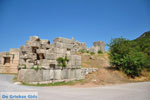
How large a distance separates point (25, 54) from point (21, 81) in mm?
3881

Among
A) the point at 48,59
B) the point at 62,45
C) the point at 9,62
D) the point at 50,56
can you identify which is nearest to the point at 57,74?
the point at 48,59

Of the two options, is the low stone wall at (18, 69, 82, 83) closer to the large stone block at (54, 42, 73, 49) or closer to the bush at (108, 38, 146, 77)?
the large stone block at (54, 42, 73, 49)

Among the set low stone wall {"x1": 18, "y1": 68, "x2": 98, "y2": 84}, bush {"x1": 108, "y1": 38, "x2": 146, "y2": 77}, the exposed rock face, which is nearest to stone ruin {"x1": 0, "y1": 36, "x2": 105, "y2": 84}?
low stone wall {"x1": 18, "y1": 68, "x2": 98, "y2": 84}

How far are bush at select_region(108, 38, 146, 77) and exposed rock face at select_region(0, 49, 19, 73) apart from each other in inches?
546

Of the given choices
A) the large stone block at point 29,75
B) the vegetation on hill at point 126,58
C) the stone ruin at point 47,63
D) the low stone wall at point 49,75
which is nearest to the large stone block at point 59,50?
the stone ruin at point 47,63

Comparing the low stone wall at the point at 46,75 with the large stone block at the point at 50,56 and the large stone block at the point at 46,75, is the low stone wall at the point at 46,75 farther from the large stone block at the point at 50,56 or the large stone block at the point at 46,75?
the large stone block at the point at 50,56

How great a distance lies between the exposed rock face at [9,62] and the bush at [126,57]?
45.5ft

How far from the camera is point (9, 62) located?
61.0 ft

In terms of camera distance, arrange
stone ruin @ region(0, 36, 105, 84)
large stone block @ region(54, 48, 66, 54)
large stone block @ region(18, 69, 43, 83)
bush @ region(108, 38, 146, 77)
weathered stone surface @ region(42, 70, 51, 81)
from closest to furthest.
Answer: large stone block @ region(18, 69, 43, 83) < stone ruin @ region(0, 36, 105, 84) < weathered stone surface @ region(42, 70, 51, 81) < large stone block @ region(54, 48, 66, 54) < bush @ region(108, 38, 146, 77)

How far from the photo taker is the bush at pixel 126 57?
13.6 metres

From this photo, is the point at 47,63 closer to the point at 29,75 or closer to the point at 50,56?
the point at 50,56

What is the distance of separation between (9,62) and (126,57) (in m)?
16.5

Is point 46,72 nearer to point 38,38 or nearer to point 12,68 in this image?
point 38,38

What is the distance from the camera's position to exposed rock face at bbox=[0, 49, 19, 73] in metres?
18.0
